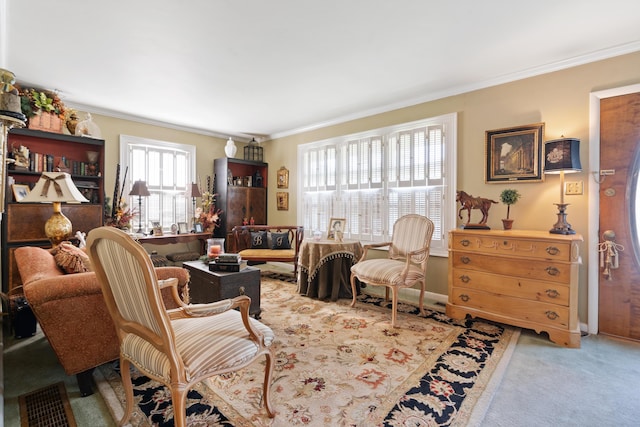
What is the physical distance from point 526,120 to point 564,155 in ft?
2.24

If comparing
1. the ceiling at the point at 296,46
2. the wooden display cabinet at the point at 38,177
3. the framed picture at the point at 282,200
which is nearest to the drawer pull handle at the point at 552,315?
the ceiling at the point at 296,46

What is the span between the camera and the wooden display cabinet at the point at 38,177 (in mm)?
3473

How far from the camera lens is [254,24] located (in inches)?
95.7

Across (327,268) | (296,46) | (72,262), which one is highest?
(296,46)

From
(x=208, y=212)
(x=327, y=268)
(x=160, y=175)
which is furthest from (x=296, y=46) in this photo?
(x=208, y=212)

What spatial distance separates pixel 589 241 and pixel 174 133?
6.05 meters

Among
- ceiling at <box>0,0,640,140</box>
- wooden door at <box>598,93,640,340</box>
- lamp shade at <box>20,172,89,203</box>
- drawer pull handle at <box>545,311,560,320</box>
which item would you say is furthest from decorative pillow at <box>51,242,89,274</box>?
wooden door at <box>598,93,640,340</box>

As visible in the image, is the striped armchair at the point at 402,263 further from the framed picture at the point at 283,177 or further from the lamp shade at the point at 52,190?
the lamp shade at the point at 52,190

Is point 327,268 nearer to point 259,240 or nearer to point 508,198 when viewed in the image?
point 259,240

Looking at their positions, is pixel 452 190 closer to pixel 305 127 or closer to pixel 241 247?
pixel 305 127

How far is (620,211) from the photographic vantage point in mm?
2740

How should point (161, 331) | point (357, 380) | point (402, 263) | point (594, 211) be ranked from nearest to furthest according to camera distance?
point (161, 331), point (357, 380), point (594, 211), point (402, 263)

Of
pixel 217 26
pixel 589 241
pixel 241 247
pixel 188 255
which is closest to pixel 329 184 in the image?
pixel 241 247

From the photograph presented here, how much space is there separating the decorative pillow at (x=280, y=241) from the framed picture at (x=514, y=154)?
3025 mm
